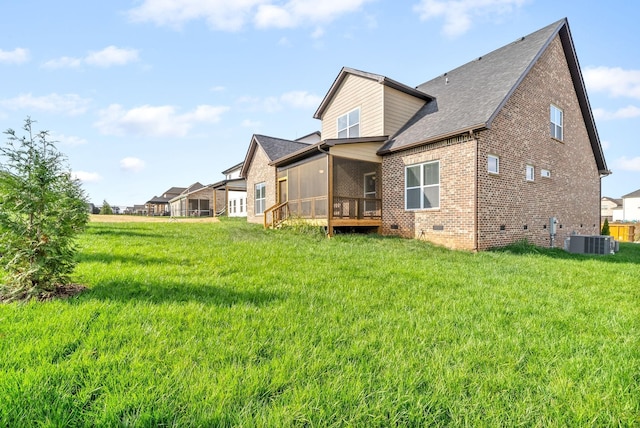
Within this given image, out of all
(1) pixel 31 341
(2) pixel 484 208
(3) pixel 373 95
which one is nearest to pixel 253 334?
(1) pixel 31 341

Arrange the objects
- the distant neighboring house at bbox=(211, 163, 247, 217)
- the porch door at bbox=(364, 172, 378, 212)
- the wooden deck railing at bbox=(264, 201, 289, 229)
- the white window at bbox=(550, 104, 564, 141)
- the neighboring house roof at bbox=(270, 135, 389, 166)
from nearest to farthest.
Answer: the neighboring house roof at bbox=(270, 135, 389, 166), the white window at bbox=(550, 104, 564, 141), the porch door at bbox=(364, 172, 378, 212), the wooden deck railing at bbox=(264, 201, 289, 229), the distant neighboring house at bbox=(211, 163, 247, 217)

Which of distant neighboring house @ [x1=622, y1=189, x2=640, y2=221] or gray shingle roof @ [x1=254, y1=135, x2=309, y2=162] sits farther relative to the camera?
distant neighboring house @ [x1=622, y1=189, x2=640, y2=221]

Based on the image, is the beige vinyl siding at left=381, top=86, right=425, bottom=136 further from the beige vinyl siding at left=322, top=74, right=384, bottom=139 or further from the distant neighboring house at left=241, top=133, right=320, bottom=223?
the distant neighboring house at left=241, top=133, right=320, bottom=223

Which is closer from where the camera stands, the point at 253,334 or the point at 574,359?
the point at 574,359

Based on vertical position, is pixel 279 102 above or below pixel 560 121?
above

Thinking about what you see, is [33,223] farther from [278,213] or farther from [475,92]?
[475,92]

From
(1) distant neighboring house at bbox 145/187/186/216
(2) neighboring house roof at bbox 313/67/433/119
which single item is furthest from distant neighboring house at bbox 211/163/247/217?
(1) distant neighboring house at bbox 145/187/186/216

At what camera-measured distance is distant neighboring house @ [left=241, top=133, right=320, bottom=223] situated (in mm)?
18703

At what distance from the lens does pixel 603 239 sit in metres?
11.9

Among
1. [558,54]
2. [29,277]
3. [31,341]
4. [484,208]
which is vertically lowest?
[31,341]

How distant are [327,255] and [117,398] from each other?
19.2 ft

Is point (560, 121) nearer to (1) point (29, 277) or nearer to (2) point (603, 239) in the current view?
(2) point (603, 239)

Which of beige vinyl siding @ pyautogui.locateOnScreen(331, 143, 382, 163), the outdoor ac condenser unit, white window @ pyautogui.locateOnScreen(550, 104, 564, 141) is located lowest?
the outdoor ac condenser unit

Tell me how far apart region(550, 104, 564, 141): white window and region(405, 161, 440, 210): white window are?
20.8 ft
